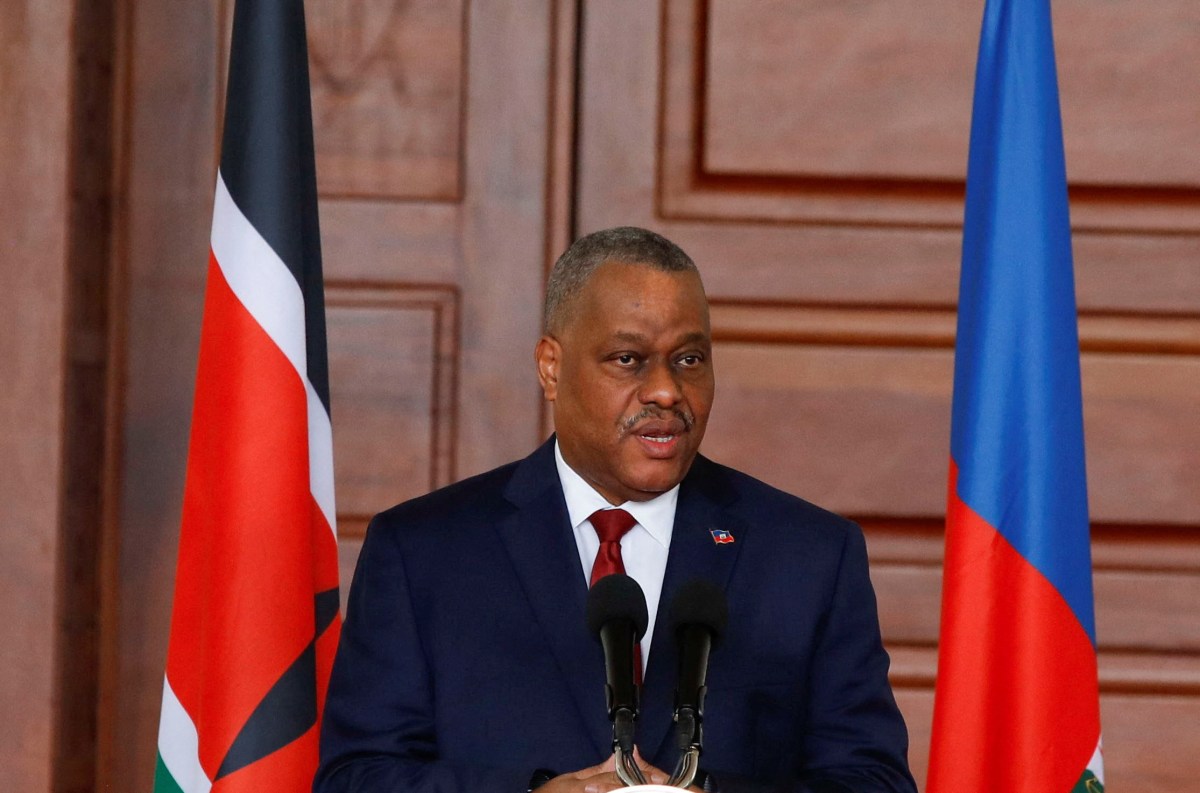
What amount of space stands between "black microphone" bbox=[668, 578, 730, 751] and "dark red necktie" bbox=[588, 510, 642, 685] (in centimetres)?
41

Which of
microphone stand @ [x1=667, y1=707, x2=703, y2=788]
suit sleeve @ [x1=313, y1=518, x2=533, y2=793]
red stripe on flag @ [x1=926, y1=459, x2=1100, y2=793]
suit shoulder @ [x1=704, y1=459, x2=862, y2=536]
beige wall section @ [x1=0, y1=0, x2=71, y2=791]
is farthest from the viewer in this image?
beige wall section @ [x1=0, y1=0, x2=71, y2=791]

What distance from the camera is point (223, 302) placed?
2.26 m

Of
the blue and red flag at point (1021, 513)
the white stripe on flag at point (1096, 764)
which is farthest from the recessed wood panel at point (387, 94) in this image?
the white stripe on flag at point (1096, 764)

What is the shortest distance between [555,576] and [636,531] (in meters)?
0.13

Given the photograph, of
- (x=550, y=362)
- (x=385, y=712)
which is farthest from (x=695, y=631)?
(x=550, y=362)

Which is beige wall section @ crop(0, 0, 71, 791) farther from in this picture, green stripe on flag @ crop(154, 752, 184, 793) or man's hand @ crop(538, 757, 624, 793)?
man's hand @ crop(538, 757, 624, 793)

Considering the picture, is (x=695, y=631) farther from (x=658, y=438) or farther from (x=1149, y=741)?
(x=1149, y=741)

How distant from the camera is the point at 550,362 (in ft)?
6.06

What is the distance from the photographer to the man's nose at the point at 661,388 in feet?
5.46

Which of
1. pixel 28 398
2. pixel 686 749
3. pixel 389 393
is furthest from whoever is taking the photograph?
pixel 389 393

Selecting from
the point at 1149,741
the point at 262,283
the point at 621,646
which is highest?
the point at 262,283

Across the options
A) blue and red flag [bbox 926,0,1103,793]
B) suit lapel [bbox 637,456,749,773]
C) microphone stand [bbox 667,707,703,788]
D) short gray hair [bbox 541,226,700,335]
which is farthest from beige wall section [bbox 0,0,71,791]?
microphone stand [bbox 667,707,703,788]

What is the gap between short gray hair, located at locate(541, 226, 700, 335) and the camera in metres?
1.73

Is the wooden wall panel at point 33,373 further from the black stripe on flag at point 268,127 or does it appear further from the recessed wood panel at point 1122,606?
the recessed wood panel at point 1122,606
